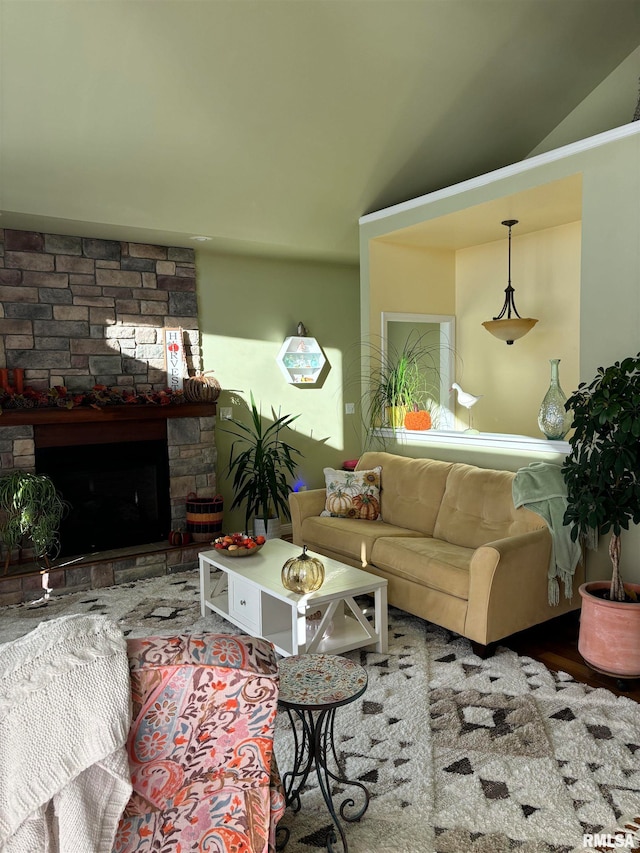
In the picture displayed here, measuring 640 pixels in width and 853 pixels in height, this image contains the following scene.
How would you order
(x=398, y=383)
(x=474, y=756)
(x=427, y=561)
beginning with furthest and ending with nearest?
(x=398, y=383) < (x=427, y=561) < (x=474, y=756)

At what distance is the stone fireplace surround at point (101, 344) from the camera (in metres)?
4.76

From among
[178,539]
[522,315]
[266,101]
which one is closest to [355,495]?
[178,539]

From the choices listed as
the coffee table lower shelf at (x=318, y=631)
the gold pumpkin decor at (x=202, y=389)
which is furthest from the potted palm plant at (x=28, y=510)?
the coffee table lower shelf at (x=318, y=631)

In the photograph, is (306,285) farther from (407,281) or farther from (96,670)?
(96,670)

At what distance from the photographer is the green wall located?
5.79m

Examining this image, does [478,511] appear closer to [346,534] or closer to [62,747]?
[346,534]

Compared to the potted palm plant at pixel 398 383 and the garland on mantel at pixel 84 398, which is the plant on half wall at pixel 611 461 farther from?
the garland on mantel at pixel 84 398

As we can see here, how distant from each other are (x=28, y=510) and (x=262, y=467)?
1824 mm

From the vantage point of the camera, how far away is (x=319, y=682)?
216 centimetres

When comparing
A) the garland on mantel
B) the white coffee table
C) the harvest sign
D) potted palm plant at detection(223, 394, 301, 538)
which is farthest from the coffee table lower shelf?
the harvest sign

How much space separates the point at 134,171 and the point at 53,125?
62cm

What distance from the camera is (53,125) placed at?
3.86 metres

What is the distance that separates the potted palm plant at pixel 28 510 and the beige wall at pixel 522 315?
3466 mm

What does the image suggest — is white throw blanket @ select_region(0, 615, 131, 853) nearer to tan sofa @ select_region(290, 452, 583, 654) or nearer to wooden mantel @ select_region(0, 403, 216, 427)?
tan sofa @ select_region(290, 452, 583, 654)
